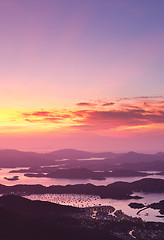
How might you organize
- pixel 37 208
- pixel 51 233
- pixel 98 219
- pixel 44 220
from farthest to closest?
pixel 37 208 < pixel 98 219 < pixel 44 220 < pixel 51 233

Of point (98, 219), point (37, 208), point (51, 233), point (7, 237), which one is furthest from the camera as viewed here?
point (37, 208)

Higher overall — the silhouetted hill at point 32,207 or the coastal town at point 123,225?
the silhouetted hill at point 32,207

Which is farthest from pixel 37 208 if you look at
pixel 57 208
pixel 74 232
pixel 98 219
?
pixel 74 232

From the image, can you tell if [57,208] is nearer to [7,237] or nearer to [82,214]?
[82,214]

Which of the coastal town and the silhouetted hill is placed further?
the silhouetted hill

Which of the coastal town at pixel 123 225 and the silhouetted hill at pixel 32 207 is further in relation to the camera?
the silhouetted hill at pixel 32 207

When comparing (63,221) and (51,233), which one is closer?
(51,233)

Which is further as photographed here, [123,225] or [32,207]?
[32,207]

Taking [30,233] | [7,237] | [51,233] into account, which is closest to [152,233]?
[51,233]

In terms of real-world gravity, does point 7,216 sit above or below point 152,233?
above

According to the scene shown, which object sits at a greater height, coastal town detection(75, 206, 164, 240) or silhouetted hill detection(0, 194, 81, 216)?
silhouetted hill detection(0, 194, 81, 216)

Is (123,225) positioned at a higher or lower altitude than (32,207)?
lower
